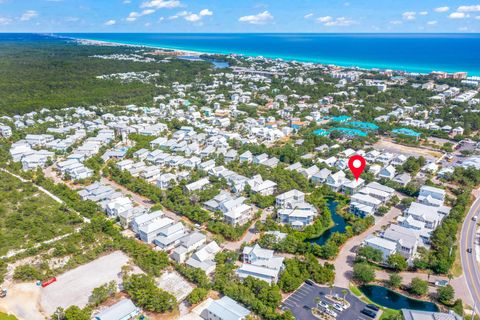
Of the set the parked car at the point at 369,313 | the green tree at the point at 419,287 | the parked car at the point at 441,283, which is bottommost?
the parked car at the point at 369,313

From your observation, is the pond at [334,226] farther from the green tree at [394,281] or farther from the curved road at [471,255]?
the curved road at [471,255]

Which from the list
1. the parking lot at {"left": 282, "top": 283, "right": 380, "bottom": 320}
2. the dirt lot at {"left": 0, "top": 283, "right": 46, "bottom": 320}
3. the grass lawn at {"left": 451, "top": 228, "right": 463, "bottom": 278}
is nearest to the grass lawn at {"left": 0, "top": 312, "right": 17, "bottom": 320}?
the dirt lot at {"left": 0, "top": 283, "right": 46, "bottom": 320}

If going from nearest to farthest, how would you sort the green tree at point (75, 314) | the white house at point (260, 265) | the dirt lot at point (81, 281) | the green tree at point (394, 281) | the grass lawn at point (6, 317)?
the green tree at point (75, 314) → the grass lawn at point (6, 317) → the dirt lot at point (81, 281) → the green tree at point (394, 281) → the white house at point (260, 265)

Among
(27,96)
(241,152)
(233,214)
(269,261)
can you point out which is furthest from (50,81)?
(269,261)

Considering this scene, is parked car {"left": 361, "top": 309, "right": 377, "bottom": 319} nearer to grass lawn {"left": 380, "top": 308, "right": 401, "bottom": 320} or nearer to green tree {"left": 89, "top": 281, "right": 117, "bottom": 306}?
grass lawn {"left": 380, "top": 308, "right": 401, "bottom": 320}

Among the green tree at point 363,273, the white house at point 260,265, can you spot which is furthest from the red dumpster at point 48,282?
the green tree at point 363,273
